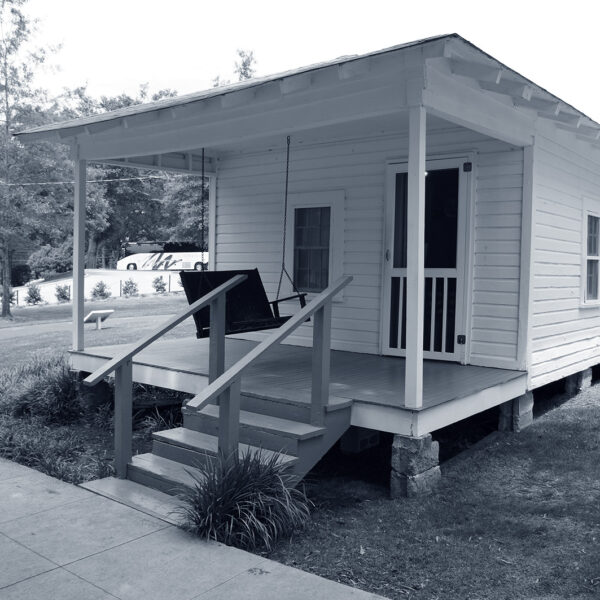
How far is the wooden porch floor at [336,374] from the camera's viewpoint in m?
5.02

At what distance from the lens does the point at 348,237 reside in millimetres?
7297

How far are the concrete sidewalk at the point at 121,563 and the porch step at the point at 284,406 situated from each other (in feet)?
3.92

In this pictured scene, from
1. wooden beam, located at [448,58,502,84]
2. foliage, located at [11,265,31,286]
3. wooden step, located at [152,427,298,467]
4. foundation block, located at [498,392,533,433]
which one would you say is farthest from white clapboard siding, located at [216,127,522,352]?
foliage, located at [11,265,31,286]

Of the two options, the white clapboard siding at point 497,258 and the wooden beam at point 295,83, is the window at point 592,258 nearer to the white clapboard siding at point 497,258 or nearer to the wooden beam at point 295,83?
the white clapboard siding at point 497,258

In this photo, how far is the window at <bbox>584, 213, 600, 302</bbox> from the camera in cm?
806

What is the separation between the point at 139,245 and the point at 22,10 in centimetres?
2744

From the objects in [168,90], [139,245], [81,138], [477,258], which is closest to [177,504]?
[477,258]

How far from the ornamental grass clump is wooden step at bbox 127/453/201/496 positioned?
1.05 feet

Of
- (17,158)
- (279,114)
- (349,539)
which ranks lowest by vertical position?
(349,539)

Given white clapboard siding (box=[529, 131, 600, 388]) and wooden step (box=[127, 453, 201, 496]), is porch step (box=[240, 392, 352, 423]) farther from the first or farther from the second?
white clapboard siding (box=[529, 131, 600, 388])

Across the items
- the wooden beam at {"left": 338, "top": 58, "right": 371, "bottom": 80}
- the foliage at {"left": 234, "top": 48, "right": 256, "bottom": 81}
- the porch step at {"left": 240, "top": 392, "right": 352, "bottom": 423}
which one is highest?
A: the foliage at {"left": 234, "top": 48, "right": 256, "bottom": 81}

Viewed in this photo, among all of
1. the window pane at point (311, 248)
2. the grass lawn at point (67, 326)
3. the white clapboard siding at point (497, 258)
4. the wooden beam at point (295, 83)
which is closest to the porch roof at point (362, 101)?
the wooden beam at point (295, 83)

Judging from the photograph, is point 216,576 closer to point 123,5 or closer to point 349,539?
point 349,539

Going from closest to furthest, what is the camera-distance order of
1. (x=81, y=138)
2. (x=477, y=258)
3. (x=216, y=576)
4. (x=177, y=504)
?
(x=216, y=576) < (x=177, y=504) < (x=477, y=258) < (x=81, y=138)
